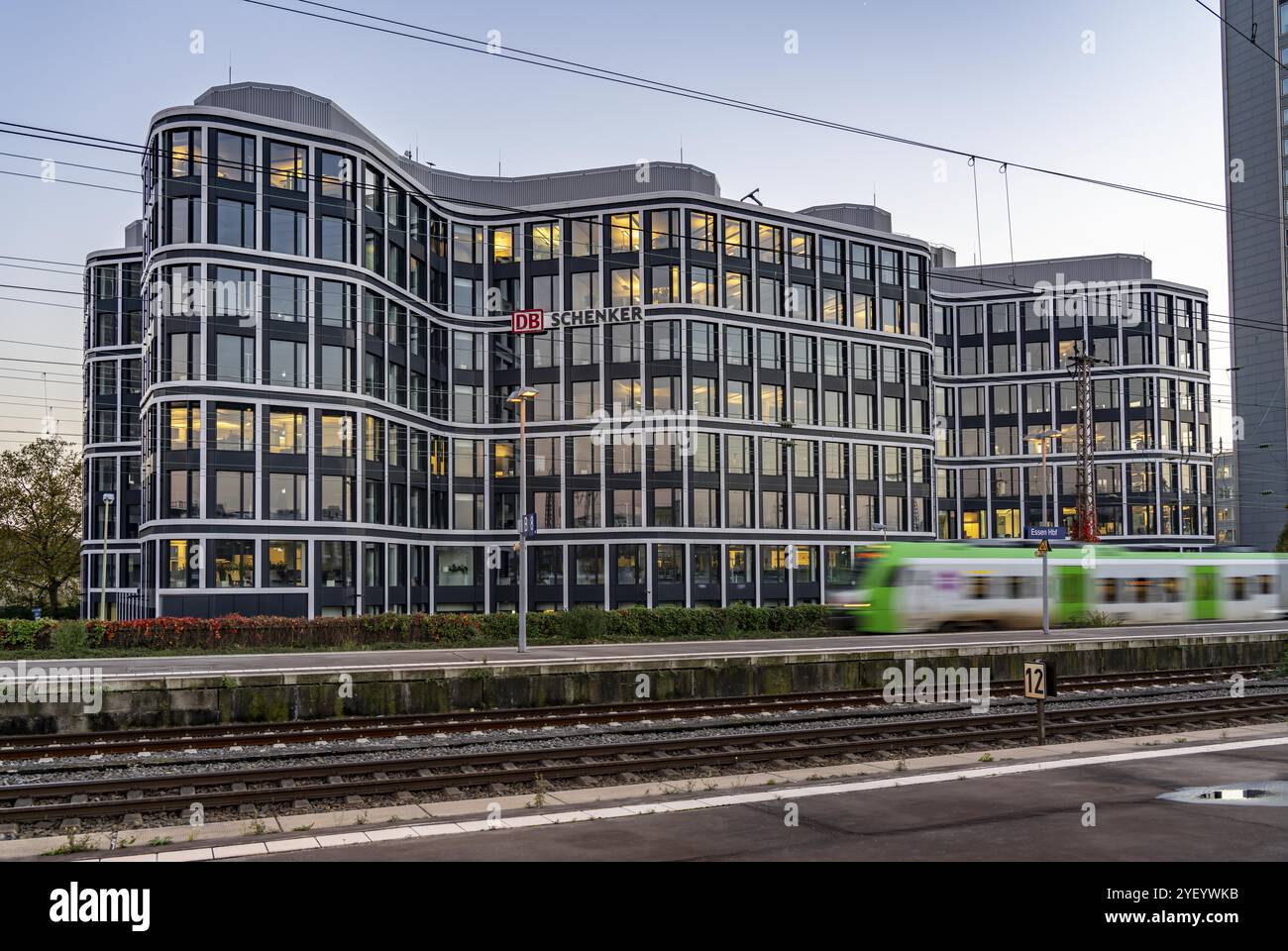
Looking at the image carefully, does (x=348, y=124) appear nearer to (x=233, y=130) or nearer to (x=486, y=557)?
(x=233, y=130)

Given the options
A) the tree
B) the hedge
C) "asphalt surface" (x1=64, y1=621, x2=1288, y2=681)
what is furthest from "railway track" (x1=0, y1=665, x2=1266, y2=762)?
the tree

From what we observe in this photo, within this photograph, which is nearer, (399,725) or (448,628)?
(399,725)

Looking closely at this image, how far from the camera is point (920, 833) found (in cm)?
1084

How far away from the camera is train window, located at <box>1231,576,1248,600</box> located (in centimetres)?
4519

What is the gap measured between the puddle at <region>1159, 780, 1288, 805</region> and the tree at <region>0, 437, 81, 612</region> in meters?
79.9

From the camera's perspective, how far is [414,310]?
64.0m

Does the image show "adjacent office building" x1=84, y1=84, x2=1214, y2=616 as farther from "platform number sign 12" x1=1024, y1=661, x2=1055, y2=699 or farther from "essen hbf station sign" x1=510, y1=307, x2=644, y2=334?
"platform number sign 12" x1=1024, y1=661, x2=1055, y2=699

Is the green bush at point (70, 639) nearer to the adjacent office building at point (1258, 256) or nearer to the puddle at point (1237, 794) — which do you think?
the puddle at point (1237, 794)

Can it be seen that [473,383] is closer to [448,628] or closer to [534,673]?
[448,628]

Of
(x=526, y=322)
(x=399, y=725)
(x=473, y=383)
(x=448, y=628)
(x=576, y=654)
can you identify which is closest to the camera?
(x=399, y=725)

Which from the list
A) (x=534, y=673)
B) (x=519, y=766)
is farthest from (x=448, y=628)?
(x=519, y=766)

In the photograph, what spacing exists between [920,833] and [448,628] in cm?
2604

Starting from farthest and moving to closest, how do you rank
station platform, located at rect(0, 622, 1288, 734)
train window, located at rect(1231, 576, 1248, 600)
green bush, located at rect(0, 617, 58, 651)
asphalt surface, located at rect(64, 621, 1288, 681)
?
train window, located at rect(1231, 576, 1248, 600), green bush, located at rect(0, 617, 58, 651), asphalt surface, located at rect(64, 621, 1288, 681), station platform, located at rect(0, 622, 1288, 734)

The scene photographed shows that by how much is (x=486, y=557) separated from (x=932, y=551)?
124ft
